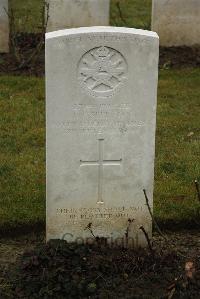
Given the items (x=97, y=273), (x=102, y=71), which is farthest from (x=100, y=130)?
(x=97, y=273)

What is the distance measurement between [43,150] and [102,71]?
86.3 inches

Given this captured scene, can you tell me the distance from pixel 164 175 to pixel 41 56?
3.76 m

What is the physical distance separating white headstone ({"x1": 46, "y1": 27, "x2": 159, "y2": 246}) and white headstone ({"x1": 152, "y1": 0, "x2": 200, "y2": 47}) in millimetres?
5243

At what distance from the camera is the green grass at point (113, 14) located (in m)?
10.7

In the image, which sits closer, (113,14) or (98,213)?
(98,213)

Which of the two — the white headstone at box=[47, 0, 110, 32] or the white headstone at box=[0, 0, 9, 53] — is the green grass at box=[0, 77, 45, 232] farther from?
the white headstone at box=[47, 0, 110, 32]

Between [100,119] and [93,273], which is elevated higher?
[100,119]

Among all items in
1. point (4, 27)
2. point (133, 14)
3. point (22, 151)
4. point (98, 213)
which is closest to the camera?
point (98, 213)

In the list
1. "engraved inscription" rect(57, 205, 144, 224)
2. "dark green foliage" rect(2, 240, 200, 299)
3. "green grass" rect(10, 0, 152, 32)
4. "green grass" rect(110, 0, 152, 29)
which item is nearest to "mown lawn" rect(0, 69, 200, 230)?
"engraved inscription" rect(57, 205, 144, 224)

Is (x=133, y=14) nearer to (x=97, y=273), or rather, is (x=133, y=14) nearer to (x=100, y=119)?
(x=100, y=119)

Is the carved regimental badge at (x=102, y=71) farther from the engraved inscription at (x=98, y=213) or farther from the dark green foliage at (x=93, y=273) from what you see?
the dark green foliage at (x=93, y=273)

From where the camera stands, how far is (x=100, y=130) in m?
4.55

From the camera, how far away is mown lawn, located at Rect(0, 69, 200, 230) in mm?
5418

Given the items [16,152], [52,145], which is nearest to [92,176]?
[52,145]
